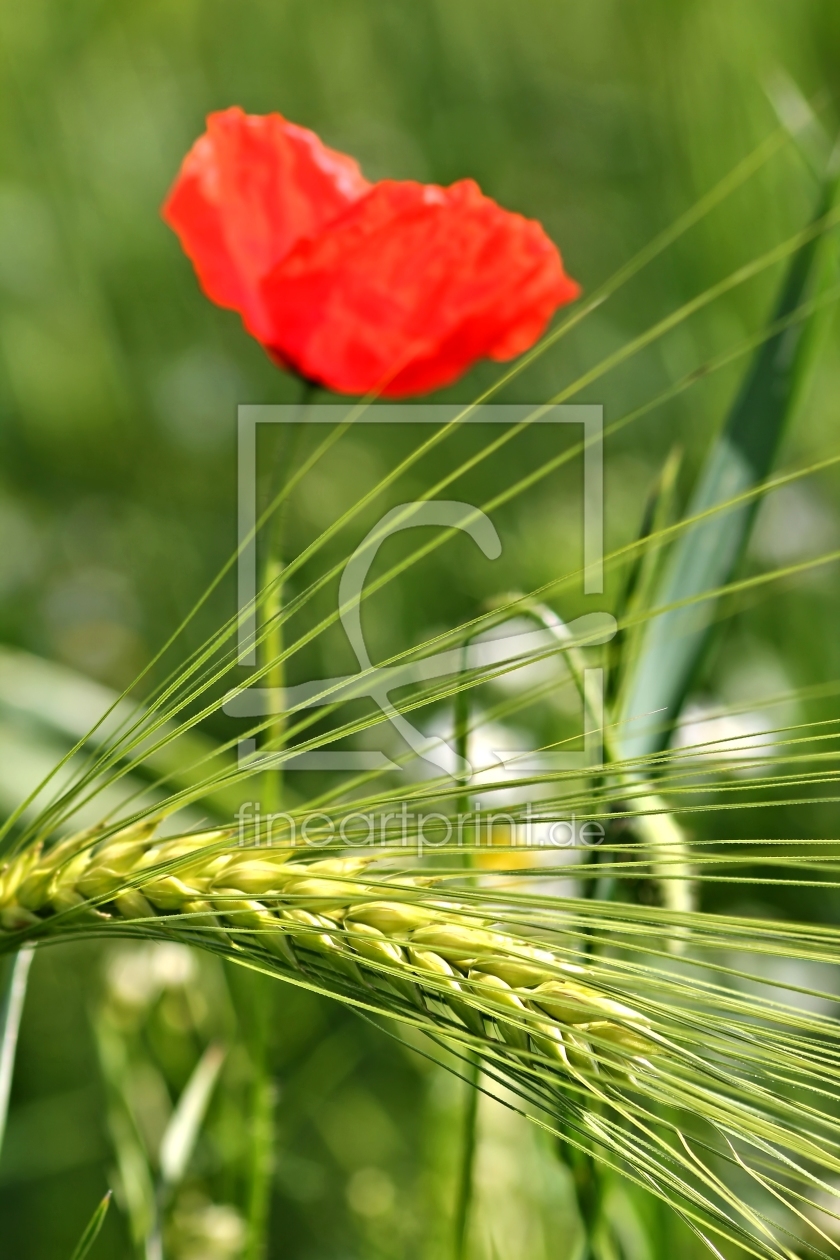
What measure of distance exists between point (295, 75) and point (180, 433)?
72 cm

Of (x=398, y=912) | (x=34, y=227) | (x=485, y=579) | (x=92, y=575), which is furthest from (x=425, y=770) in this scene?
(x=34, y=227)

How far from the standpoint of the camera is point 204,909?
34 cm

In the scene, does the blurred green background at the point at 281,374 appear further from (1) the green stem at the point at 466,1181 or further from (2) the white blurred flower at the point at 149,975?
(1) the green stem at the point at 466,1181

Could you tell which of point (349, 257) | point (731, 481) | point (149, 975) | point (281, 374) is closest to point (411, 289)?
point (349, 257)

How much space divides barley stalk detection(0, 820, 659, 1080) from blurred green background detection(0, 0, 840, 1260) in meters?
0.31

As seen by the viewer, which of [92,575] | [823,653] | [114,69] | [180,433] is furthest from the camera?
[114,69]

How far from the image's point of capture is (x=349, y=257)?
50cm

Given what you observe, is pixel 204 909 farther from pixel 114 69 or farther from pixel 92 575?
pixel 114 69

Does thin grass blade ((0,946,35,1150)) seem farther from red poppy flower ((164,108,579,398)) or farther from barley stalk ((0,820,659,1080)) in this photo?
red poppy flower ((164,108,579,398))

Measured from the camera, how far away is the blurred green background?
863mm

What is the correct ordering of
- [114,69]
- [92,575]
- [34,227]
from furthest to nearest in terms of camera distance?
[114,69]
[34,227]
[92,575]

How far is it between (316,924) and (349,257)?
30 centimetres

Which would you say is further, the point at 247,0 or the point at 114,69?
the point at 247,0

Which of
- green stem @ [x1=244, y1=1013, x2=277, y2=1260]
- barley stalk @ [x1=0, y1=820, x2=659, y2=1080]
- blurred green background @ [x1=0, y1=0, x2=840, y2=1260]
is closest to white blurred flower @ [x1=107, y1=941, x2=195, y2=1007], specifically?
blurred green background @ [x1=0, y1=0, x2=840, y2=1260]
